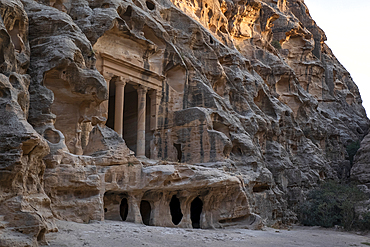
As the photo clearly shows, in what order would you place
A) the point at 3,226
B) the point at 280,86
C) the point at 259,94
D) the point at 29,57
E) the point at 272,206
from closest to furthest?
the point at 3,226 → the point at 29,57 → the point at 272,206 → the point at 259,94 → the point at 280,86

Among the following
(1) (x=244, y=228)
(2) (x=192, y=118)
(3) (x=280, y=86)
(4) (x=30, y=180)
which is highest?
(3) (x=280, y=86)

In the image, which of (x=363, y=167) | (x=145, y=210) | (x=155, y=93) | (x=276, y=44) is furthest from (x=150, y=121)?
(x=276, y=44)

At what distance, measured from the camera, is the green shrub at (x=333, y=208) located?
26344mm

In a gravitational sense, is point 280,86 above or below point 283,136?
above

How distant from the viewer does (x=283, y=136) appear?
34.4m

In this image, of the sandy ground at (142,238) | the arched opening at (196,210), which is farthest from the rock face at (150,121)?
the sandy ground at (142,238)

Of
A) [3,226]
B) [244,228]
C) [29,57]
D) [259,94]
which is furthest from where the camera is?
[259,94]

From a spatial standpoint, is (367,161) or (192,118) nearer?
(192,118)

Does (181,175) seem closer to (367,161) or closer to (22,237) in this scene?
(22,237)

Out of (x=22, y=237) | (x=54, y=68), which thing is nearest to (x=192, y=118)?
(x=54, y=68)

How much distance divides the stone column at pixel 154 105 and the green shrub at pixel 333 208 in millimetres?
12335

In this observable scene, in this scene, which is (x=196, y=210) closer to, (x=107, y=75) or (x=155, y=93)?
(x=155, y=93)

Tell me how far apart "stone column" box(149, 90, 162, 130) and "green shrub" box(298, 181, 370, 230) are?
12.3 m

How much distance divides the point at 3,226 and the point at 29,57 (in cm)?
702
